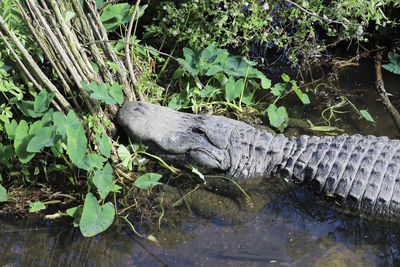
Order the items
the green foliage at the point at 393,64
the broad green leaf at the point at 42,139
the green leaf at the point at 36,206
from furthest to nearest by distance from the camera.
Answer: the green foliage at the point at 393,64 < the green leaf at the point at 36,206 < the broad green leaf at the point at 42,139

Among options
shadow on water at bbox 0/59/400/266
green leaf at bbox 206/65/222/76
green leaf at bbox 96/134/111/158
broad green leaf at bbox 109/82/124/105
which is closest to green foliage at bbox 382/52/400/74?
green leaf at bbox 206/65/222/76

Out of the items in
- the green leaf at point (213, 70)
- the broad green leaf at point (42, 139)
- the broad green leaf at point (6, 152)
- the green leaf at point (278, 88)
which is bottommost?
the green leaf at point (278, 88)

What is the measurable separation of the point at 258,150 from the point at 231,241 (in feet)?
3.45

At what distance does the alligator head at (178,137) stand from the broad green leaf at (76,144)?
777 mm

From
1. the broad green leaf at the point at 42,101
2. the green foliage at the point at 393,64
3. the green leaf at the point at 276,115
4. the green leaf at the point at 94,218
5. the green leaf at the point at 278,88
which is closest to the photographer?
the green leaf at the point at 94,218

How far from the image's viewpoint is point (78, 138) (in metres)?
3.04

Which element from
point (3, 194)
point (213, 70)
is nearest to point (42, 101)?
point (3, 194)

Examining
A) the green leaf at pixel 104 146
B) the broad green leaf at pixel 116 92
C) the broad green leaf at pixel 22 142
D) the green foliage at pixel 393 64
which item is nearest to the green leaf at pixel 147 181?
the green leaf at pixel 104 146

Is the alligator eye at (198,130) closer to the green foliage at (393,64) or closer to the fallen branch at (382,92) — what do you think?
the fallen branch at (382,92)

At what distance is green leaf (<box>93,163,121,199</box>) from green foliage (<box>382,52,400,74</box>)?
352cm

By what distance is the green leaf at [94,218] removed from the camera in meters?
2.93

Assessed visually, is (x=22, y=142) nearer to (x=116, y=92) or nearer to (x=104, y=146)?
(x=104, y=146)

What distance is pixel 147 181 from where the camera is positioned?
327 cm

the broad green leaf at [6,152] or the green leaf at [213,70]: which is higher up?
the broad green leaf at [6,152]
